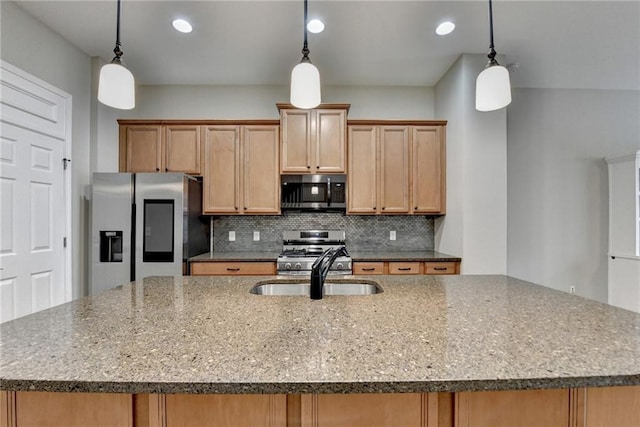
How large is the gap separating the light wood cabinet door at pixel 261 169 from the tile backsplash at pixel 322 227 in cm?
32

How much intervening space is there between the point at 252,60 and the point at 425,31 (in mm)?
1653

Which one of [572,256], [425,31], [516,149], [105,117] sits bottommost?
[572,256]

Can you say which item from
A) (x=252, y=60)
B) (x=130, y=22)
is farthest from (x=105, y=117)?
(x=252, y=60)

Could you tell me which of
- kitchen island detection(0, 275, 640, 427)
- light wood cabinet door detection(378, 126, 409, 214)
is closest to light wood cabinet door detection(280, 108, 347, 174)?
light wood cabinet door detection(378, 126, 409, 214)

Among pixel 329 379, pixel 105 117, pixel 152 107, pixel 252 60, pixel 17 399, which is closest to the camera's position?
pixel 329 379

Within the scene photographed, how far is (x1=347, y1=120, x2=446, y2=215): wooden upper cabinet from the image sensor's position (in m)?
3.43

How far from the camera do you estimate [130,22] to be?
2.55 m

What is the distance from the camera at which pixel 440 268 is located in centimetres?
308

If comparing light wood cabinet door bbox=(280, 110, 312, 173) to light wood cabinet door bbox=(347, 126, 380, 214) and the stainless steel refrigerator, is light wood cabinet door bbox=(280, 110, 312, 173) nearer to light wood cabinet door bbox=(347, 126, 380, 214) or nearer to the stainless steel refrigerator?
light wood cabinet door bbox=(347, 126, 380, 214)

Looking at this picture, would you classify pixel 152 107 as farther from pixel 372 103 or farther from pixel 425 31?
pixel 425 31

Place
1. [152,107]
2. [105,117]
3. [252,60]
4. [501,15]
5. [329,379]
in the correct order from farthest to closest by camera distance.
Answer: [152,107] → [105,117] → [252,60] → [501,15] → [329,379]

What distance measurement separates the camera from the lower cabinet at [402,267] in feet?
10.1

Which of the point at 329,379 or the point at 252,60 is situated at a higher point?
the point at 252,60

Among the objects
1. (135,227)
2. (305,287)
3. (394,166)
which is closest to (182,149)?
(135,227)
